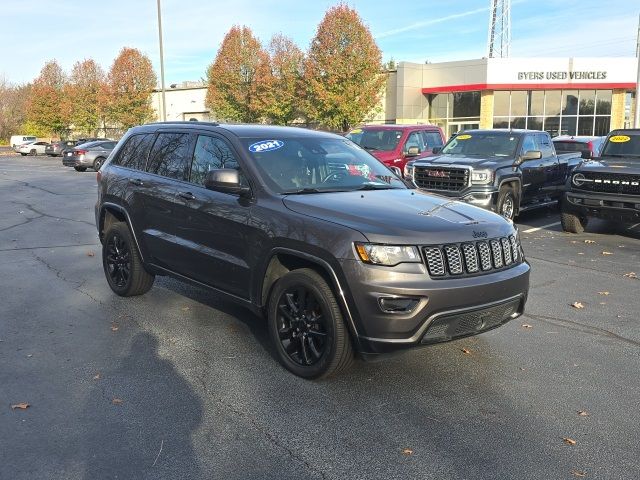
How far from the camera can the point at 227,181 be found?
4.60 metres

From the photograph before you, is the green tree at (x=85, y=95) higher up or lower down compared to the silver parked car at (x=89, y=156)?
higher up

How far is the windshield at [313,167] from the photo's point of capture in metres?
4.89

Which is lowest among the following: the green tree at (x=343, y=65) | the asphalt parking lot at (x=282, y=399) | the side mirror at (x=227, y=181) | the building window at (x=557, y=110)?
the asphalt parking lot at (x=282, y=399)

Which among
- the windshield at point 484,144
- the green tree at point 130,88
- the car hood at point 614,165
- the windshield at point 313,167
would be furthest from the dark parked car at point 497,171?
the green tree at point 130,88

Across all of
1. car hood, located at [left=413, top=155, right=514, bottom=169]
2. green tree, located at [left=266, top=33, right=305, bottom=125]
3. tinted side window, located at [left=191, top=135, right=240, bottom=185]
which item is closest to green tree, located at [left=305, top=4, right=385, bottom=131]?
green tree, located at [left=266, top=33, right=305, bottom=125]

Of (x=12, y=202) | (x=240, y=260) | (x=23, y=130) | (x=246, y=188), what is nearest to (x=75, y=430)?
(x=240, y=260)

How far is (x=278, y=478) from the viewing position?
3129mm

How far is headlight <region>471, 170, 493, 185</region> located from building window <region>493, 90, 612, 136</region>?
28587 mm

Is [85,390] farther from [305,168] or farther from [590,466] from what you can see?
[590,466]

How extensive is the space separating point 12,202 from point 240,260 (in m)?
12.7

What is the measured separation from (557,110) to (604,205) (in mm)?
30518

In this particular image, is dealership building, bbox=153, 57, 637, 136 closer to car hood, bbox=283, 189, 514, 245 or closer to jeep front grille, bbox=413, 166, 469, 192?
jeep front grille, bbox=413, 166, 469, 192

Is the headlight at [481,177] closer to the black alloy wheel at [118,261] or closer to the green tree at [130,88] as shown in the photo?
the black alloy wheel at [118,261]

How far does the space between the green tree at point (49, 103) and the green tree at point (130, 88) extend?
1193cm
